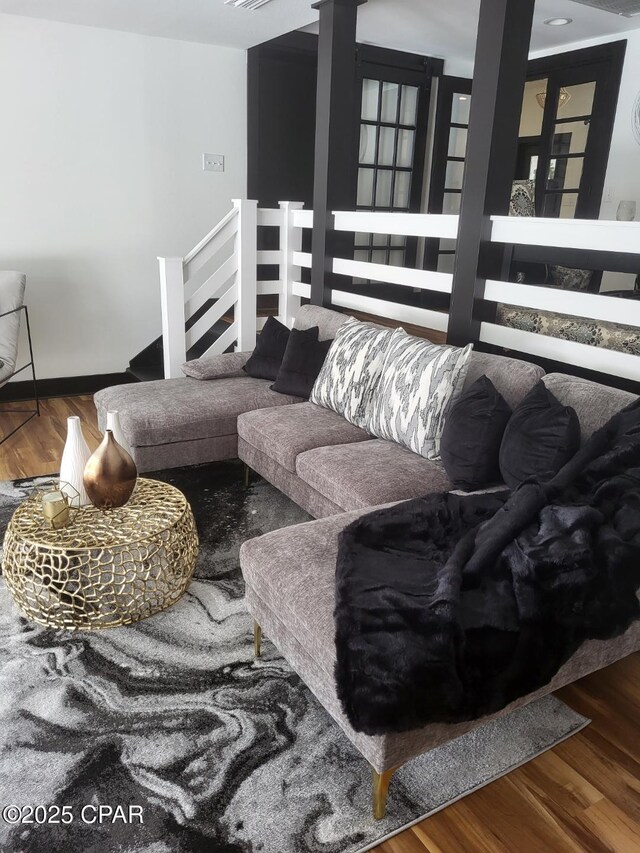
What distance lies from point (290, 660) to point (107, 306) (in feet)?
12.0

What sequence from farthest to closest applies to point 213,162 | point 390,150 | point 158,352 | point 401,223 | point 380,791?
1. point 390,150
2. point 158,352
3. point 213,162
4. point 401,223
5. point 380,791

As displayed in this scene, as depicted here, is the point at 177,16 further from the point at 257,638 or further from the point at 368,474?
the point at 257,638

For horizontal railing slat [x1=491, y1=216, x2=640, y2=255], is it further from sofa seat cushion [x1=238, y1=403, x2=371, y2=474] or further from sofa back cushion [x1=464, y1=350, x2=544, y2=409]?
sofa seat cushion [x1=238, y1=403, x2=371, y2=474]

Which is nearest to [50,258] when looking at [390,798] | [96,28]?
[96,28]

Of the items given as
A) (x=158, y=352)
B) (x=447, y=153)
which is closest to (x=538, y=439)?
(x=158, y=352)

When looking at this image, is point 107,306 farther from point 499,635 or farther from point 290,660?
point 499,635

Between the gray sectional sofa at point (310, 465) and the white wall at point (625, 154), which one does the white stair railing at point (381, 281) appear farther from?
the white wall at point (625, 154)

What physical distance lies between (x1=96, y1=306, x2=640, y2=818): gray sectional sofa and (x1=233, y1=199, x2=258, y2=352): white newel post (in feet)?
2.30

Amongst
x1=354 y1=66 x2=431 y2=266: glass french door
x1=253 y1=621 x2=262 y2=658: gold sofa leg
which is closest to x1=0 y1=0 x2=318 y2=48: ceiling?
x1=354 y1=66 x2=431 y2=266: glass french door

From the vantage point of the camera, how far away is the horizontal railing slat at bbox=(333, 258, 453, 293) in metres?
3.21

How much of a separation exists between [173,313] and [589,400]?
A: 2672 mm

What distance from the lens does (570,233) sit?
2574 millimetres

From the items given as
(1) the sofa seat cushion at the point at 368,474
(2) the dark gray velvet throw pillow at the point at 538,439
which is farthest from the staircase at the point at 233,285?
(2) the dark gray velvet throw pillow at the point at 538,439

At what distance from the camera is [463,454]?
2270 mm
